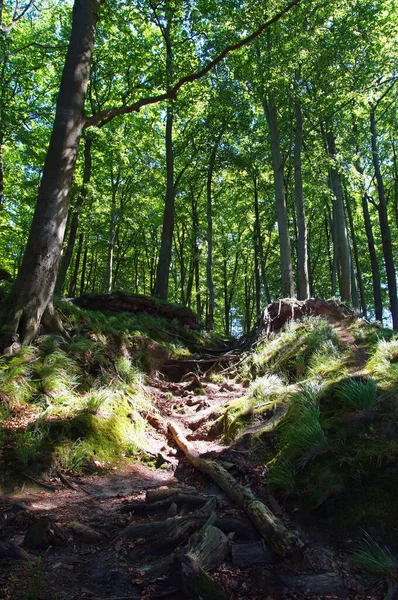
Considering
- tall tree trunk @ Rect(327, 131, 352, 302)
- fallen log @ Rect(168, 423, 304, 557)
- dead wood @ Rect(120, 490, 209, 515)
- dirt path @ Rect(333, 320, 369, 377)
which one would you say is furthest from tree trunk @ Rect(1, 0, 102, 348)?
tall tree trunk @ Rect(327, 131, 352, 302)

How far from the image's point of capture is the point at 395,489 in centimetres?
316

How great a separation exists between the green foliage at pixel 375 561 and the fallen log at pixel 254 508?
42 cm

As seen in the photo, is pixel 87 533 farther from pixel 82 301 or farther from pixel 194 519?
pixel 82 301

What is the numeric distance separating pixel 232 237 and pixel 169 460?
27997 millimetres

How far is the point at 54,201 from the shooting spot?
6.34 m

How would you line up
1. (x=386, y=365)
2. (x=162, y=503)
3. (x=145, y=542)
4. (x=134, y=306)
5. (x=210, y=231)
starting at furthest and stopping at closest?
(x=210, y=231) < (x=134, y=306) < (x=386, y=365) < (x=162, y=503) < (x=145, y=542)

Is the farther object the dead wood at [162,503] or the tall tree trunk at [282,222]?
the tall tree trunk at [282,222]

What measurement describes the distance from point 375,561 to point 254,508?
39.9 inches

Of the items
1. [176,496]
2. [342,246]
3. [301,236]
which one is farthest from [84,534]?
[342,246]

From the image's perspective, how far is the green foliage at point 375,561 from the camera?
2594mm

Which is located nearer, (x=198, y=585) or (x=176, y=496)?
(x=198, y=585)

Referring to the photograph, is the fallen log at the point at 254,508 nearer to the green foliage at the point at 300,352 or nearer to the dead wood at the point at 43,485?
the dead wood at the point at 43,485

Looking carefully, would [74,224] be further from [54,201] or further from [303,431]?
[303,431]

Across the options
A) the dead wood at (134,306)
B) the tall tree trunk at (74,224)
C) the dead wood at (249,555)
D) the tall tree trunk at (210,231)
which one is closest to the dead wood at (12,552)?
the dead wood at (249,555)
